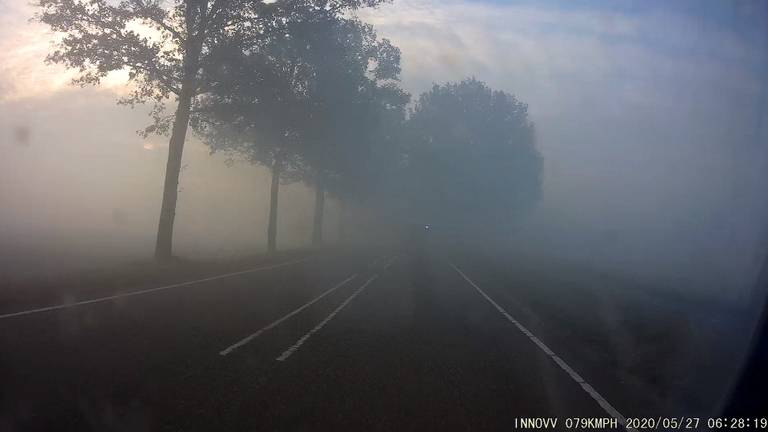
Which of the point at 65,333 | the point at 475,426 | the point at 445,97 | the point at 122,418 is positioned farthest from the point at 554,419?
the point at 445,97

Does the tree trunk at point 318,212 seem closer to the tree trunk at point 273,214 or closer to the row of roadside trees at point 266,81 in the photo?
the row of roadside trees at point 266,81

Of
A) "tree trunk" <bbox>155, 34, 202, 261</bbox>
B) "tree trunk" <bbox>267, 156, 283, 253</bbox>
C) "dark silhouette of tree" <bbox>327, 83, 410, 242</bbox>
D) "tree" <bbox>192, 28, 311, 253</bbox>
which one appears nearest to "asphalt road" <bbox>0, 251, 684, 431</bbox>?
"tree trunk" <bbox>155, 34, 202, 261</bbox>

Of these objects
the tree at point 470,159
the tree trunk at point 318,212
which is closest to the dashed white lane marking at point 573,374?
the tree trunk at point 318,212

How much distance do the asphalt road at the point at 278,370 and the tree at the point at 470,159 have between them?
68375mm

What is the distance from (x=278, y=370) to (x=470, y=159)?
253 ft

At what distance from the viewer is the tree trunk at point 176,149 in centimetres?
2431

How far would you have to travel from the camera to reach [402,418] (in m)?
6.75

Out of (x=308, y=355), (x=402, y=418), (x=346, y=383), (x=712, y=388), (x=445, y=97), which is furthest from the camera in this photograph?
(x=445, y=97)

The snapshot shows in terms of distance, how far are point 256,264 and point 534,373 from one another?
21.8m

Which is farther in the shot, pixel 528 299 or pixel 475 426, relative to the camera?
pixel 528 299

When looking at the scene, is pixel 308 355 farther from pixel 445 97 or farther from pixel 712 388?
pixel 445 97

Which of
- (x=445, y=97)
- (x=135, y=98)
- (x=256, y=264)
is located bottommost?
(x=256, y=264)

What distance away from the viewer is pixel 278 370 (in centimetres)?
877

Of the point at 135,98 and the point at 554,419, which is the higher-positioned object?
the point at 135,98
